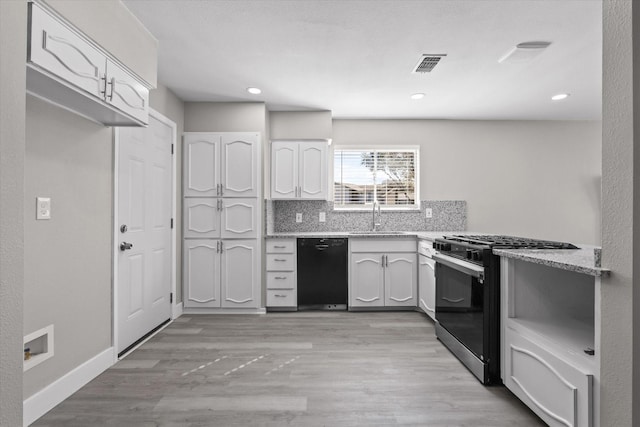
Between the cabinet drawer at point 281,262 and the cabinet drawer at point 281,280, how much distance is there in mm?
45

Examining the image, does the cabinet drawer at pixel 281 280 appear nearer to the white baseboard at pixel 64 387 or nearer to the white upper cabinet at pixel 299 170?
the white upper cabinet at pixel 299 170

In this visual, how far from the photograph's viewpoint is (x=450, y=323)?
290cm

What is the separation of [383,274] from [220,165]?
2174 millimetres

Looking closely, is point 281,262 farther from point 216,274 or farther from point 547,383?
point 547,383

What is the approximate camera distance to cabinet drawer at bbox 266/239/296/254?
4.14m

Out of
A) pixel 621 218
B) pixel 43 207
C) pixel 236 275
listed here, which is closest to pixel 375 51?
pixel 621 218

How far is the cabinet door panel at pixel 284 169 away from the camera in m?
4.34

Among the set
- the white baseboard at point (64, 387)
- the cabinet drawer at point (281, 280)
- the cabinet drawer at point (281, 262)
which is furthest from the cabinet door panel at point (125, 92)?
the cabinet drawer at point (281, 280)

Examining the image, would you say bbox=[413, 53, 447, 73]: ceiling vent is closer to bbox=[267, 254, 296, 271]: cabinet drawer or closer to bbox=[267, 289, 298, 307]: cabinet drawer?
bbox=[267, 254, 296, 271]: cabinet drawer

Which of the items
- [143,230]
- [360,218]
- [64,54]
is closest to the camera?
[64,54]

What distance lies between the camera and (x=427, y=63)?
3041mm

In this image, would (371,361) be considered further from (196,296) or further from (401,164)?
(401,164)

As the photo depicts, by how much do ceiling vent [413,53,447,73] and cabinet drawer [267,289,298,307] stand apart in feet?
8.47

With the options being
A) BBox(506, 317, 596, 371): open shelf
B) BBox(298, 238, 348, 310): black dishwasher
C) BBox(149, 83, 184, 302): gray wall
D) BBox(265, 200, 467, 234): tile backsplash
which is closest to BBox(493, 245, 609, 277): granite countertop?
BBox(506, 317, 596, 371): open shelf
